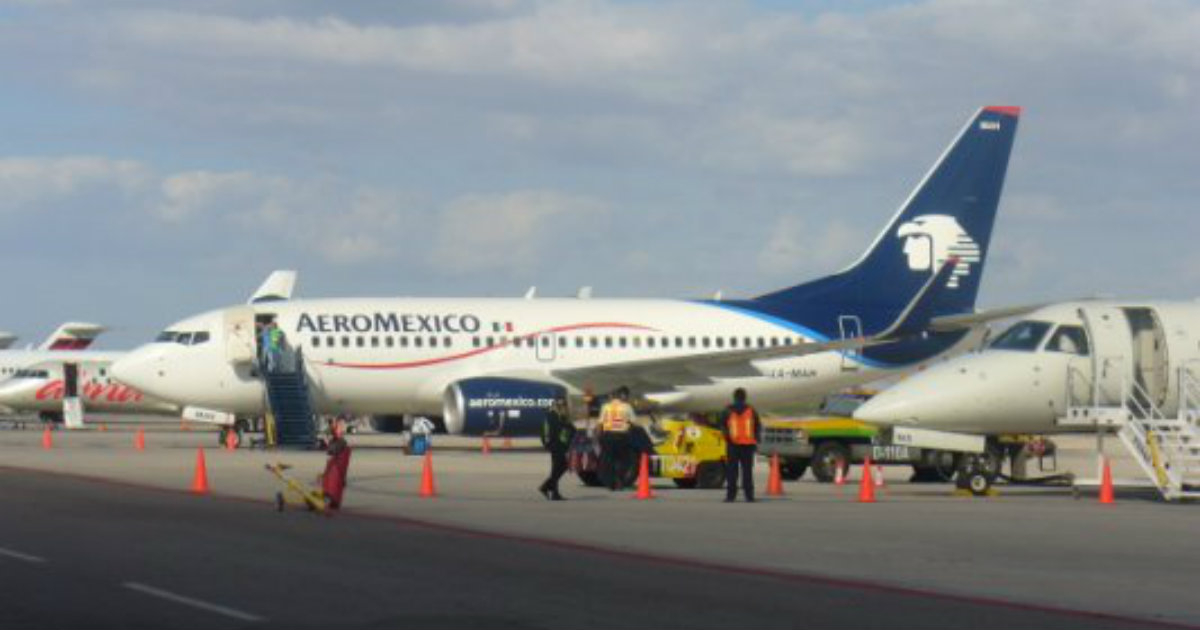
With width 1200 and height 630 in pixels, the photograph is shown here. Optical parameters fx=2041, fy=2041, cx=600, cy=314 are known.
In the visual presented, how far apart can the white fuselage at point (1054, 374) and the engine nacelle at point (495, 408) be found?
1676 cm

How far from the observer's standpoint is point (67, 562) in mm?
17312

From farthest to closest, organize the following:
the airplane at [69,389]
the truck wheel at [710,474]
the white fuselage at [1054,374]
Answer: the airplane at [69,389]
the truck wheel at [710,474]
the white fuselage at [1054,374]

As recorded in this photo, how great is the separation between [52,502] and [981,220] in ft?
100

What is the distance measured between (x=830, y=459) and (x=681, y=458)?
358 centimetres

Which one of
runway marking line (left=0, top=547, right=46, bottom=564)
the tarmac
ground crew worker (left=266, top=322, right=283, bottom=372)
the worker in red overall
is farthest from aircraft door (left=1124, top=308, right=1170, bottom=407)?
ground crew worker (left=266, top=322, right=283, bottom=372)

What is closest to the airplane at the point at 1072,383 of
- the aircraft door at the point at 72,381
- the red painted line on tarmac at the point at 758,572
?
the red painted line on tarmac at the point at 758,572

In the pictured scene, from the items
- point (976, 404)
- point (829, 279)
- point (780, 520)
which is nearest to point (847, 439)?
point (976, 404)

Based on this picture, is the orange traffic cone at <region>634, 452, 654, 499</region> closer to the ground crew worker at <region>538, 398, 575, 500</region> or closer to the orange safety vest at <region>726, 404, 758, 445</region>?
the ground crew worker at <region>538, 398, 575, 500</region>

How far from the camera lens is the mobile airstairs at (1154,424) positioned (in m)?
28.2

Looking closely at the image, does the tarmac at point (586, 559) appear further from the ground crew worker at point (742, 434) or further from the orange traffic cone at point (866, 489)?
the ground crew worker at point (742, 434)

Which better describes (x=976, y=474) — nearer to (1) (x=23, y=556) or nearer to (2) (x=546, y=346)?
(1) (x=23, y=556)

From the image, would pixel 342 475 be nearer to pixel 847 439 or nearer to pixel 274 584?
pixel 274 584

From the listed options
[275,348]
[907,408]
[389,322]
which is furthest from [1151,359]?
[275,348]

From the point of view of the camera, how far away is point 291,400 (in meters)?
46.0
